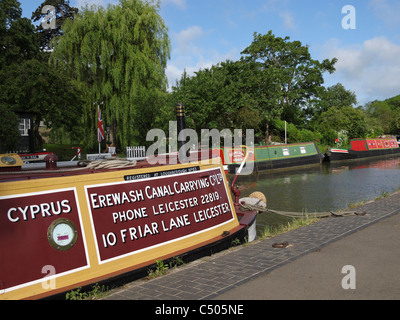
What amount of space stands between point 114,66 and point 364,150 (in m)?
25.8

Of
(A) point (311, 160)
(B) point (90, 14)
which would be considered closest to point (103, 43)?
(B) point (90, 14)

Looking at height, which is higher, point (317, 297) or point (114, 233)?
point (114, 233)

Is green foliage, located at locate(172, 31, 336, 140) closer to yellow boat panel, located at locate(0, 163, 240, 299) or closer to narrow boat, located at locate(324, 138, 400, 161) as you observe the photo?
narrow boat, located at locate(324, 138, 400, 161)

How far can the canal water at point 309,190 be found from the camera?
506 inches

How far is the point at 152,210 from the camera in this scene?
5328 mm

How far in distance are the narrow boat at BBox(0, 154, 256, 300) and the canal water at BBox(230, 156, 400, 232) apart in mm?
4105

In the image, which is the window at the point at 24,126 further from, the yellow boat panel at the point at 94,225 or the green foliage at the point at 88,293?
the green foliage at the point at 88,293

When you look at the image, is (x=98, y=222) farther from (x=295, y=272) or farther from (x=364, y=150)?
(x=364, y=150)

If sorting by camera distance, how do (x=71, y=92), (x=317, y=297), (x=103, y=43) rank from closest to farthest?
(x=317, y=297) < (x=71, y=92) < (x=103, y=43)

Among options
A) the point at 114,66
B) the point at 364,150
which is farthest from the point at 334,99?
the point at 114,66

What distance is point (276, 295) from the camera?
3.99m

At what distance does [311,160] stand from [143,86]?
1492 cm
